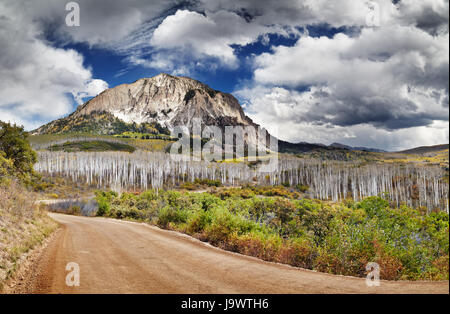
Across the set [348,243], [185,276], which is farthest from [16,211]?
[348,243]

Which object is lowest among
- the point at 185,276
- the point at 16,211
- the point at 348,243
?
the point at 185,276

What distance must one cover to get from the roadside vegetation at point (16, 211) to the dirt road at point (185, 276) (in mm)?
862

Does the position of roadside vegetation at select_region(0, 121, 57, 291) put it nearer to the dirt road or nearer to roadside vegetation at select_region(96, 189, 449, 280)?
the dirt road

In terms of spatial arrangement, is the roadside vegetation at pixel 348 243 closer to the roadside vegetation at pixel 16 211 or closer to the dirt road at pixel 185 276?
the dirt road at pixel 185 276

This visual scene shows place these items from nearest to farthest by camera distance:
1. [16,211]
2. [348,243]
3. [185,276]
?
[185,276] → [348,243] → [16,211]

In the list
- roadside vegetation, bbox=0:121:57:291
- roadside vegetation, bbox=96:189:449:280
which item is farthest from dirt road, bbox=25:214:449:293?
roadside vegetation, bbox=0:121:57:291

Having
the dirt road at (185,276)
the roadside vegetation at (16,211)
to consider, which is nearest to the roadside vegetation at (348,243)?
the dirt road at (185,276)

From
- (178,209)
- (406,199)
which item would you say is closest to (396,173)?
(406,199)

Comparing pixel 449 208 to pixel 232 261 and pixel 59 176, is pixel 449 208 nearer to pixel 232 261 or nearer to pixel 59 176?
pixel 232 261

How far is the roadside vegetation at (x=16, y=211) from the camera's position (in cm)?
897

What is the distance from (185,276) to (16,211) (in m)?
12.1

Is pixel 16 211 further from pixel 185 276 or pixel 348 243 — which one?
pixel 348 243

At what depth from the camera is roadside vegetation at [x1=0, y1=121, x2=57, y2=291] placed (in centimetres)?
897

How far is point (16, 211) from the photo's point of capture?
14.1m
